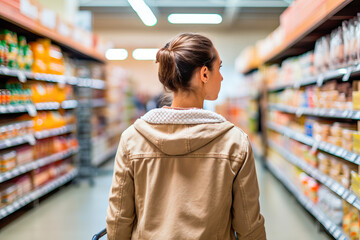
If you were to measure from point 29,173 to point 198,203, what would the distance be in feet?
12.5

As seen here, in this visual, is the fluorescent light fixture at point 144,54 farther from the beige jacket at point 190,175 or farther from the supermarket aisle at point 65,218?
the beige jacket at point 190,175

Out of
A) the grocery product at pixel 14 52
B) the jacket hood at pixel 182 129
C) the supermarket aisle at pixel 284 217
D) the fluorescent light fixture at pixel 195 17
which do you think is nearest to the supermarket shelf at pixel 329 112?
the supermarket aisle at pixel 284 217

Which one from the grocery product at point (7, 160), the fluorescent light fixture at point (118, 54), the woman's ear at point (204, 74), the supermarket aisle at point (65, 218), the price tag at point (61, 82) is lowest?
the supermarket aisle at point (65, 218)

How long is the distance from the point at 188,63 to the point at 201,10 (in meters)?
10.9

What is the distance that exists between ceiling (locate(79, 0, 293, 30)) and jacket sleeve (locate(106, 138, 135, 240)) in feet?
31.5

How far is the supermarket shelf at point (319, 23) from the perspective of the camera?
9.10 ft

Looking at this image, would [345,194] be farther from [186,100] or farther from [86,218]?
[86,218]

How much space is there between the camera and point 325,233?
11.3 ft

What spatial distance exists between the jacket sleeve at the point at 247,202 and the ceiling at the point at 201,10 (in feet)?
31.8

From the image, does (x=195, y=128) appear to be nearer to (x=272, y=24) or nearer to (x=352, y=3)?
(x=352, y=3)

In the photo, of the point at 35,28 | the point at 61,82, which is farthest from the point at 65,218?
the point at 35,28

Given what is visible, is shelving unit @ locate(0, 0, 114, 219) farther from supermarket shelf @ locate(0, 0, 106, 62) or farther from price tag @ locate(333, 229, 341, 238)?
price tag @ locate(333, 229, 341, 238)

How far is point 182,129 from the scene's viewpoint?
3.74ft

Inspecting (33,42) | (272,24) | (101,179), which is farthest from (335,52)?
(272,24)
